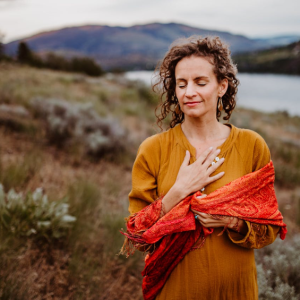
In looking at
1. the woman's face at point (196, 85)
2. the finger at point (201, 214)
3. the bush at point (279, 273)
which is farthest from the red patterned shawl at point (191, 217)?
the bush at point (279, 273)

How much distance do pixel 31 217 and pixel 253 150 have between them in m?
2.34

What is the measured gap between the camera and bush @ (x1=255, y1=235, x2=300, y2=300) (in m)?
2.50

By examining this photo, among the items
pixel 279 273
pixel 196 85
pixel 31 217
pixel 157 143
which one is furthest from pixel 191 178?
pixel 31 217

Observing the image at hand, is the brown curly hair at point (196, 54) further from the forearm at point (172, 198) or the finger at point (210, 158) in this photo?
the forearm at point (172, 198)

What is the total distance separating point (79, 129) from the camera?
6594 mm

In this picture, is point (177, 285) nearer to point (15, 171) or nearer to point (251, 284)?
point (251, 284)

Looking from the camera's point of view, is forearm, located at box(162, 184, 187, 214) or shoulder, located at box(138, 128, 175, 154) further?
shoulder, located at box(138, 128, 175, 154)

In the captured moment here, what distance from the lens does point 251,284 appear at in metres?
1.73

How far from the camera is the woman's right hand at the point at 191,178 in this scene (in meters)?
1.59

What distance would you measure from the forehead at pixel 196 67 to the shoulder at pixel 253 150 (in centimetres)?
43

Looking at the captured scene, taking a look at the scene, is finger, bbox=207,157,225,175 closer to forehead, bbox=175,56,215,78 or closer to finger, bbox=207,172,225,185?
finger, bbox=207,172,225,185

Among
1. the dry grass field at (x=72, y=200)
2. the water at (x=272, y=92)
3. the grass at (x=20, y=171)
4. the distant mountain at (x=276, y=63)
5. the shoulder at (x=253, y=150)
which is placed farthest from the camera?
the water at (x=272, y=92)

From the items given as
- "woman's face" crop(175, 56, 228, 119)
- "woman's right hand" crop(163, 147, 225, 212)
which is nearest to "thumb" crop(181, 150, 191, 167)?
"woman's right hand" crop(163, 147, 225, 212)

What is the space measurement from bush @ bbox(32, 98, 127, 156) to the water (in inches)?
688
